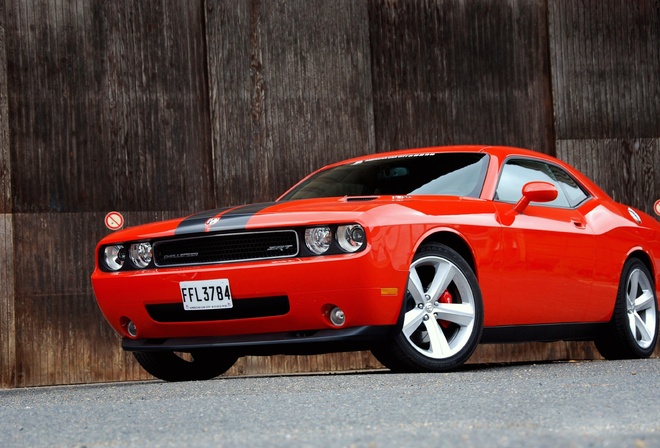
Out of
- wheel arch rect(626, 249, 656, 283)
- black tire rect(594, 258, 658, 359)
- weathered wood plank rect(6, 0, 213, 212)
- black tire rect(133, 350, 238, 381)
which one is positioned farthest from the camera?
weathered wood plank rect(6, 0, 213, 212)

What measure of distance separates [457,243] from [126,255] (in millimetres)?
1788

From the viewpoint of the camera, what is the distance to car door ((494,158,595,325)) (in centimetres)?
613

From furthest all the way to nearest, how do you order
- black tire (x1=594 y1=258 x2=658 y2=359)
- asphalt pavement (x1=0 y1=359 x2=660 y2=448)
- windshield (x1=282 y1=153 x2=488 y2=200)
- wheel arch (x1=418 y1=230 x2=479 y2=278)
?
A: black tire (x1=594 y1=258 x2=658 y2=359) → windshield (x1=282 y1=153 x2=488 y2=200) → wheel arch (x1=418 y1=230 x2=479 y2=278) → asphalt pavement (x1=0 y1=359 x2=660 y2=448)

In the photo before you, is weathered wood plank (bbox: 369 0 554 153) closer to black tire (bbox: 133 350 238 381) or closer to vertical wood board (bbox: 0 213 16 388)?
vertical wood board (bbox: 0 213 16 388)

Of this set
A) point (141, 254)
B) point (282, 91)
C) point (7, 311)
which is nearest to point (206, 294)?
point (141, 254)

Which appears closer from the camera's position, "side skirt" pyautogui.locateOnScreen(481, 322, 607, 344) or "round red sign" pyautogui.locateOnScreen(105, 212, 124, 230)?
"side skirt" pyautogui.locateOnScreen(481, 322, 607, 344)

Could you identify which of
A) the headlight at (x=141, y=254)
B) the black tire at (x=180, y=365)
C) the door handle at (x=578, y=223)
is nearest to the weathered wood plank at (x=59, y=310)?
the black tire at (x=180, y=365)

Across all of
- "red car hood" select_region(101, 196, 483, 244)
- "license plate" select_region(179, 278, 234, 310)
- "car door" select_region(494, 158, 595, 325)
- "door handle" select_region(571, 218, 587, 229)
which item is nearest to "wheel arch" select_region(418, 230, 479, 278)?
"red car hood" select_region(101, 196, 483, 244)

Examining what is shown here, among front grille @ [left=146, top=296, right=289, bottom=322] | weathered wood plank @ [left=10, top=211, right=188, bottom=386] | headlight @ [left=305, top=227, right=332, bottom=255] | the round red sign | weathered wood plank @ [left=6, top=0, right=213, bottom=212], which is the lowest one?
weathered wood plank @ [left=10, top=211, right=188, bottom=386]

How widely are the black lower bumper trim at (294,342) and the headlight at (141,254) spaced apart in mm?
468

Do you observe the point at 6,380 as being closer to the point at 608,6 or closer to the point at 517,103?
the point at 517,103

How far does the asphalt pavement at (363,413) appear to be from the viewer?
3246 mm

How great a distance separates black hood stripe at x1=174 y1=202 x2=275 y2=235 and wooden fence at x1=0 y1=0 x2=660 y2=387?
3.75 meters

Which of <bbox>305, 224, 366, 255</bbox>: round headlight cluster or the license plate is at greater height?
<bbox>305, 224, 366, 255</bbox>: round headlight cluster
